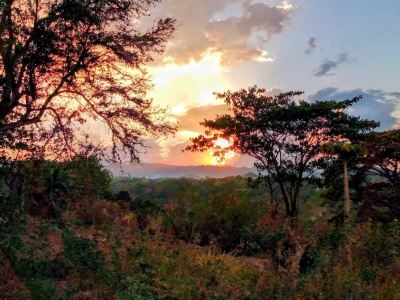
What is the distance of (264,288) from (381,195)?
15.1 m

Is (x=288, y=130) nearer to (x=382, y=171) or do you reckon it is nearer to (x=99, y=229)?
(x=382, y=171)

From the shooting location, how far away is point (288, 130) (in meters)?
24.8

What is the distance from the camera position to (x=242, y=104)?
26.3m

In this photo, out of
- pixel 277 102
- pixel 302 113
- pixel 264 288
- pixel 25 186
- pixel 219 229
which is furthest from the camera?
pixel 277 102

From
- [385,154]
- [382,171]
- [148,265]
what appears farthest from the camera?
[382,171]

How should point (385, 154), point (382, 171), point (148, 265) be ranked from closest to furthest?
1. point (148, 265)
2. point (385, 154)
3. point (382, 171)

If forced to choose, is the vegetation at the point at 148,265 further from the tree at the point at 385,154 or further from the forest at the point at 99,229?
the tree at the point at 385,154

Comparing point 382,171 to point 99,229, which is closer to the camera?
point 99,229

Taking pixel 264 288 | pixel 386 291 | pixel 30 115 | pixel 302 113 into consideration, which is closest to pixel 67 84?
pixel 30 115

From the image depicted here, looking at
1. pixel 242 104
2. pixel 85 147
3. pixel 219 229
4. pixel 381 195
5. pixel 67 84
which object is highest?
pixel 242 104

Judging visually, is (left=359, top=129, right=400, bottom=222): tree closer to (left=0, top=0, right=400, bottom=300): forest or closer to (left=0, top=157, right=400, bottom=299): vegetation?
(left=0, top=0, right=400, bottom=300): forest

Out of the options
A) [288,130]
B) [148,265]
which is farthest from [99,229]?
[288,130]

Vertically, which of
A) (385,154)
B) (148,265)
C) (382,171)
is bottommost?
(148,265)

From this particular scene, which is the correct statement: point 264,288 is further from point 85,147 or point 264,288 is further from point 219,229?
point 219,229
